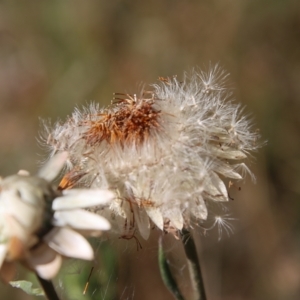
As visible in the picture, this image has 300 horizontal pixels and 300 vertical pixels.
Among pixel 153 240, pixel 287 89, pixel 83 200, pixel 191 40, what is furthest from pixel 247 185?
pixel 83 200

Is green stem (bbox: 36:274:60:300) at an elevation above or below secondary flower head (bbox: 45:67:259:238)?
below

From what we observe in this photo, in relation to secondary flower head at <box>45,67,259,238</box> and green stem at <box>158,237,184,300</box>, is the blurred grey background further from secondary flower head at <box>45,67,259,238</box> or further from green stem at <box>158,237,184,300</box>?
secondary flower head at <box>45,67,259,238</box>

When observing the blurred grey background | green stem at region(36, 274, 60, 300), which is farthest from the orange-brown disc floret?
the blurred grey background

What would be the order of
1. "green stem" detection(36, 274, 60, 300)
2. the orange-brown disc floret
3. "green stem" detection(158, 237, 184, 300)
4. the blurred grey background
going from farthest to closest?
the blurred grey background → "green stem" detection(158, 237, 184, 300) → the orange-brown disc floret → "green stem" detection(36, 274, 60, 300)

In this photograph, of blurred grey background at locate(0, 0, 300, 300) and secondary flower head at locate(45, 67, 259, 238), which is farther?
blurred grey background at locate(0, 0, 300, 300)

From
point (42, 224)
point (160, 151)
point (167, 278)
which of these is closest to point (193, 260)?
point (167, 278)

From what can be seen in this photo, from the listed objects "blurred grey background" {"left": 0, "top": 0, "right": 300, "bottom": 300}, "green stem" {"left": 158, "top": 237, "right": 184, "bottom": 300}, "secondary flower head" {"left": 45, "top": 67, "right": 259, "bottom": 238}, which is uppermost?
"blurred grey background" {"left": 0, "top": 0, "right": 300, "bottom": 300}

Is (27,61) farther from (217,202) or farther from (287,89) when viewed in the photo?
(217,202)
